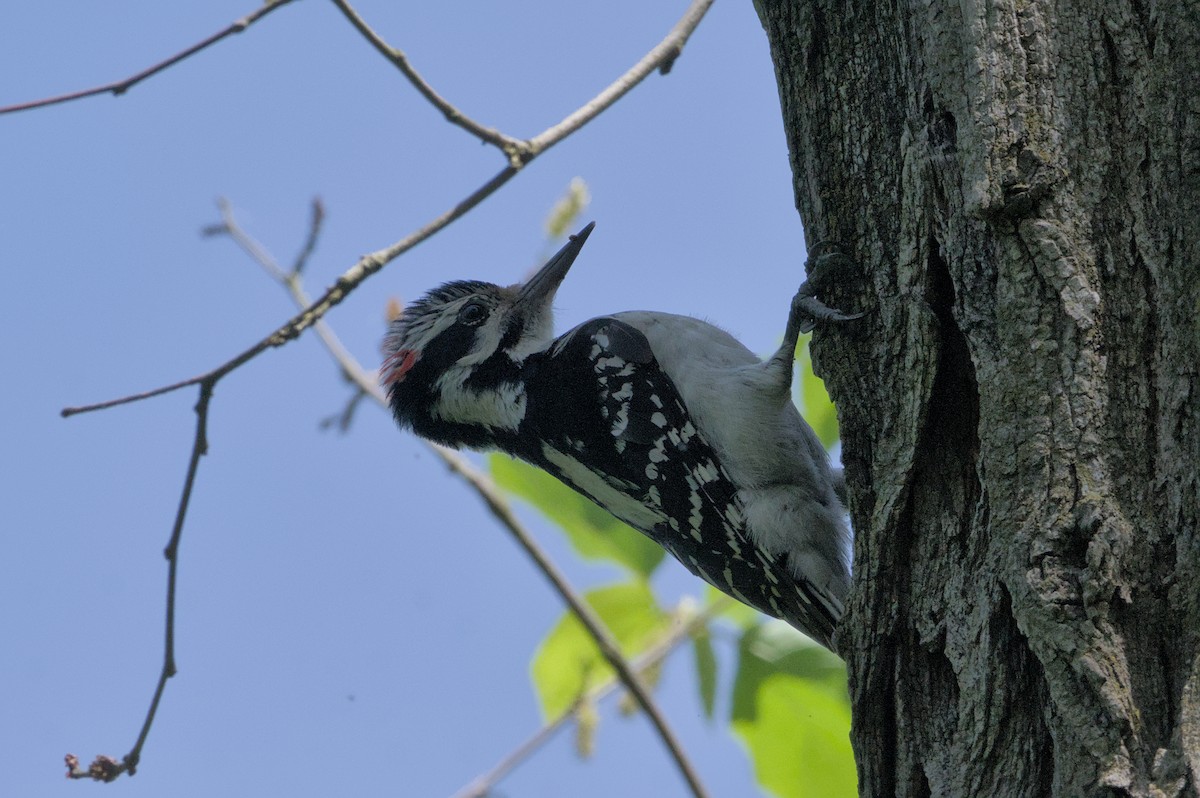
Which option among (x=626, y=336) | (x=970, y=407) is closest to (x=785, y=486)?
(x=626, y=336)

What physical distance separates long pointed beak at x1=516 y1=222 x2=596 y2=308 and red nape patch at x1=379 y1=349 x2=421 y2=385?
494mm

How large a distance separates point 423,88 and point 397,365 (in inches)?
58.8

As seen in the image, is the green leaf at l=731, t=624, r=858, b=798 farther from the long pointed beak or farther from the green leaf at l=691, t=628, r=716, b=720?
the long pointed beak

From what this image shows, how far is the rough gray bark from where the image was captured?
1.86 m

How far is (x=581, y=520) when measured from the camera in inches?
165

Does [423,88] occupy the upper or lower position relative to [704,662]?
→ upper

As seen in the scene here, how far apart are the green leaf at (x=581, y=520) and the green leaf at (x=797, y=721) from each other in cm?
61

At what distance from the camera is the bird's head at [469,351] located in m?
4.40

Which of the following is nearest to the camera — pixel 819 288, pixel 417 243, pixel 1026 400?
pixel 1026 400

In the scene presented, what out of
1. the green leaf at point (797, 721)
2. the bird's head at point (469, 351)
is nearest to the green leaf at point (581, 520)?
the bird's head at point (469, 351)

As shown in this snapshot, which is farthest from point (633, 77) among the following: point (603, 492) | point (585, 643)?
point (585, 643)

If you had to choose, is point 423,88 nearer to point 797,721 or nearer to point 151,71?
point 151,71

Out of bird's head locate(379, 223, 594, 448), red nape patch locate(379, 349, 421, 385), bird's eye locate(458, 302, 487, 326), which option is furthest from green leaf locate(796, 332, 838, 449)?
red nape patch locate(379, 349, 421, 385)

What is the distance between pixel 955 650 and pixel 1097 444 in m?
0.48
